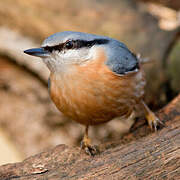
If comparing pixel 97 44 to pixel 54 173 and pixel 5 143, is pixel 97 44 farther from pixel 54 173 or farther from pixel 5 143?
pixel 5 143

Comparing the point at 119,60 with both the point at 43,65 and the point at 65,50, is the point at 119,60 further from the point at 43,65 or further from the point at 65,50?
the point at 43,65

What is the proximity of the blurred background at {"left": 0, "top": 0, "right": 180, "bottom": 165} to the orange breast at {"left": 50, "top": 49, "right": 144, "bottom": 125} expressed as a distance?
1.94 m

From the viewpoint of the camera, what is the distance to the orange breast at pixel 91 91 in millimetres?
2973

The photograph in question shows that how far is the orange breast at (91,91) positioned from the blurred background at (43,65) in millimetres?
1942

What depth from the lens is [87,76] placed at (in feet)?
9.74

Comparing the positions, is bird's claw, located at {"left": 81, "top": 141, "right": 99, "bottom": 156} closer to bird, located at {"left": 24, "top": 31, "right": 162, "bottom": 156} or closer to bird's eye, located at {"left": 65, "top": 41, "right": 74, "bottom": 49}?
bird, located at {"left": 24, "top": 31, "right": 162, "bottom": 156}

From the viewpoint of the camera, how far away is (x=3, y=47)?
5879 mm

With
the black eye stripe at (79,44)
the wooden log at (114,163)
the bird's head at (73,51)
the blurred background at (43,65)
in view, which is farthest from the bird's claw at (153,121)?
the blurred background at (43,65)

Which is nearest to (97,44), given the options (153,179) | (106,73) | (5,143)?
(106,73)

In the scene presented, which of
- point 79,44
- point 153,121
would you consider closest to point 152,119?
point 153,121

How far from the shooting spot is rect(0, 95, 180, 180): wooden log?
103 inches

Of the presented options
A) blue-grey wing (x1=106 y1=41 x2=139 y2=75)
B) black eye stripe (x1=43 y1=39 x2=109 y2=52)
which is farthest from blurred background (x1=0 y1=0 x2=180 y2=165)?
black eye stripe (x1=43 y1=39 x2=109 y2=52)

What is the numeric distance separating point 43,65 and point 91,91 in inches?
115

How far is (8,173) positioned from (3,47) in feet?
11.9
